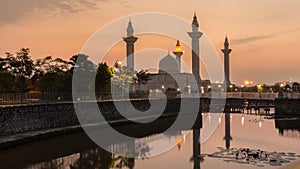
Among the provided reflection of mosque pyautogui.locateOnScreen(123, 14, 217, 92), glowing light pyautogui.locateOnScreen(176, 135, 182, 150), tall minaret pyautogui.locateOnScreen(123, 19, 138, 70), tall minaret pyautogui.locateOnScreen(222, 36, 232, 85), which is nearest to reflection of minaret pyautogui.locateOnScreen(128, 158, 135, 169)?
glowing light pyautogui.locateOnScreen(176, 135, 182, 150)

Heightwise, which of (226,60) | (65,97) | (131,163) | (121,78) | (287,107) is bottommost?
(131,163)

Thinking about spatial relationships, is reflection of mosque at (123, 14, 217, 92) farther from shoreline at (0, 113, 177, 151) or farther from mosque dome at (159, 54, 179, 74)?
shoreline at (0, 113, 177, 151)

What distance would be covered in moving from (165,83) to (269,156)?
312ft

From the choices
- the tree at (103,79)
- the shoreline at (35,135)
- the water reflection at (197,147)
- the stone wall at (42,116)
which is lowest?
the water reflection at (197,147)

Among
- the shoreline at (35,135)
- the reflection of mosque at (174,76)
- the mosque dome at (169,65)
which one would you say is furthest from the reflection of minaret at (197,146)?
the mosque dome at (169,65)

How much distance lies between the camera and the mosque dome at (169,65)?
115 m

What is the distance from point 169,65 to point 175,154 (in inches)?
3518

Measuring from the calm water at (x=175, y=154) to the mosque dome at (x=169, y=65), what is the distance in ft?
255

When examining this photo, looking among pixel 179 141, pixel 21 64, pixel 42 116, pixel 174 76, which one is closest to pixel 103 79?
pixel 21 64

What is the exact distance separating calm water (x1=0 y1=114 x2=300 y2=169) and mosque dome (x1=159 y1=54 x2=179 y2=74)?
3057 inches

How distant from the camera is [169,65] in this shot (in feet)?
381

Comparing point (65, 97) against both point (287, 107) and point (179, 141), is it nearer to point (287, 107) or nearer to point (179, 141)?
point (179, 141)

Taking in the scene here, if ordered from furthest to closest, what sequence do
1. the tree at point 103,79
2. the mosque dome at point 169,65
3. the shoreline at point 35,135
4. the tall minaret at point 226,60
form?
the mosque dome at point 169,65, the tall minaret at point 226,60, the tree at point 103,79, the shoreline at point 35,135

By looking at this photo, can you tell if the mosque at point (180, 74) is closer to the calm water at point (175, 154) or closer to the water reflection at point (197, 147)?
the water reflection at point (197, 147)
